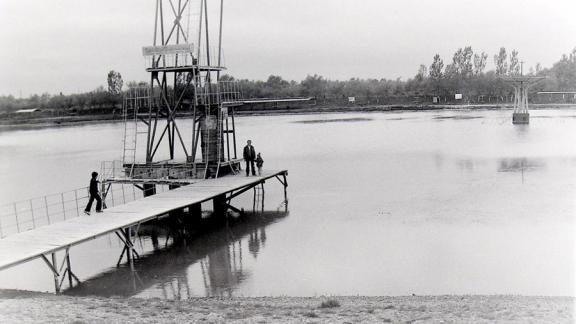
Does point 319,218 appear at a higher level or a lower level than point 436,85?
lower

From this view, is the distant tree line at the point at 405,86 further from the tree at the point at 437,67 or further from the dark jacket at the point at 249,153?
the dark jacket at the point at 249,153

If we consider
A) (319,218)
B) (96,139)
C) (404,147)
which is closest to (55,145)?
(96,139)

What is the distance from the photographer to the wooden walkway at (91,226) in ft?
49.2

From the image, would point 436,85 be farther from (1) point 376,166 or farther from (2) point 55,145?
(1) point 376,166

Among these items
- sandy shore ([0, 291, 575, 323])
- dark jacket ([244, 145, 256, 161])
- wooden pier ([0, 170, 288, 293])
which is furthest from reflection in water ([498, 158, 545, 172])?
sandy shore ([0, 291, 575, 323])

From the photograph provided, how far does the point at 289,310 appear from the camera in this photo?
39.2ft

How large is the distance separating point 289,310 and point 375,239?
9.23 m

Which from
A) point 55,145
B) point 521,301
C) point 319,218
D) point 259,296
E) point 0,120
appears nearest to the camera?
point 521,301

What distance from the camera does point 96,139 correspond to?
74.5m

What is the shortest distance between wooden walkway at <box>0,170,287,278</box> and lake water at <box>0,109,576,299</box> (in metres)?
1.47

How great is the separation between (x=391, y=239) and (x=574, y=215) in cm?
726

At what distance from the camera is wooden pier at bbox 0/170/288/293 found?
15117 millimetres

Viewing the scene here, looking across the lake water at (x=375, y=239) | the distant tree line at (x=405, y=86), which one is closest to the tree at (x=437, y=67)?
the distant tree line at (x=405, y=86)

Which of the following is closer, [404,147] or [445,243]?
[445,243]
